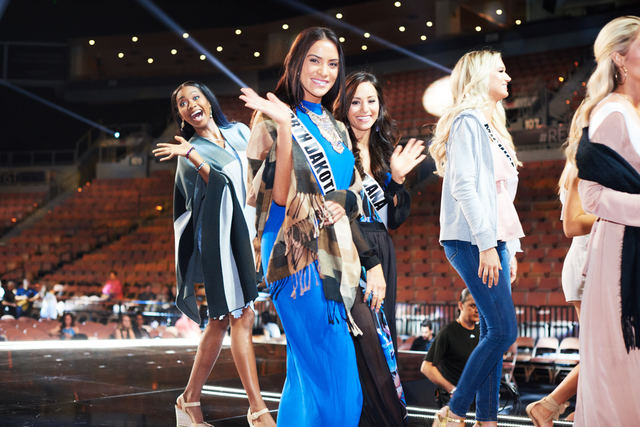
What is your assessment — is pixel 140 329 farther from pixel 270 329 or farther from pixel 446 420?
pixel 446 420

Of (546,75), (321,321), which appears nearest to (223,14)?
(546,75)

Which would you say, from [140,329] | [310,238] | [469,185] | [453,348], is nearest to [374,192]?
[469,185]

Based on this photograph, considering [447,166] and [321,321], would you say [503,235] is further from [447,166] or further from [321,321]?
[321,321]

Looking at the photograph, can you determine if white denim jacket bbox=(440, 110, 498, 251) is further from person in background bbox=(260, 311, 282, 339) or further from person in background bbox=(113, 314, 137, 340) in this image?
person in background bbox=(260, 311, 282, 339)

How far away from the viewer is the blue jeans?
2484 mm

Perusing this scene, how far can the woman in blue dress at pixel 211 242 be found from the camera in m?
2.88

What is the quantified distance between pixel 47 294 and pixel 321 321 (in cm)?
864

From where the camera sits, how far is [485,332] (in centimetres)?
260

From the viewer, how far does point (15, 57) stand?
1978 cm

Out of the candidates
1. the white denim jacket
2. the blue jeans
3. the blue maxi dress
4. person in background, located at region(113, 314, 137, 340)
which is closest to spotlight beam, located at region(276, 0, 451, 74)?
person in background, located at region(113, 314, 137, 340)

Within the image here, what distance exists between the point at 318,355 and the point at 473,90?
134cm

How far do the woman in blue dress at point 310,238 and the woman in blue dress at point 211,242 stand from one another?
0.88 m

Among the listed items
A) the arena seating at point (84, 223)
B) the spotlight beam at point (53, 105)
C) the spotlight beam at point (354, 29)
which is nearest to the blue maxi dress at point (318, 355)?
the arena seating at point (84, 223)

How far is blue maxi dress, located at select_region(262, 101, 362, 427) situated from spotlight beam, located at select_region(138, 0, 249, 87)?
1770 centimetres
